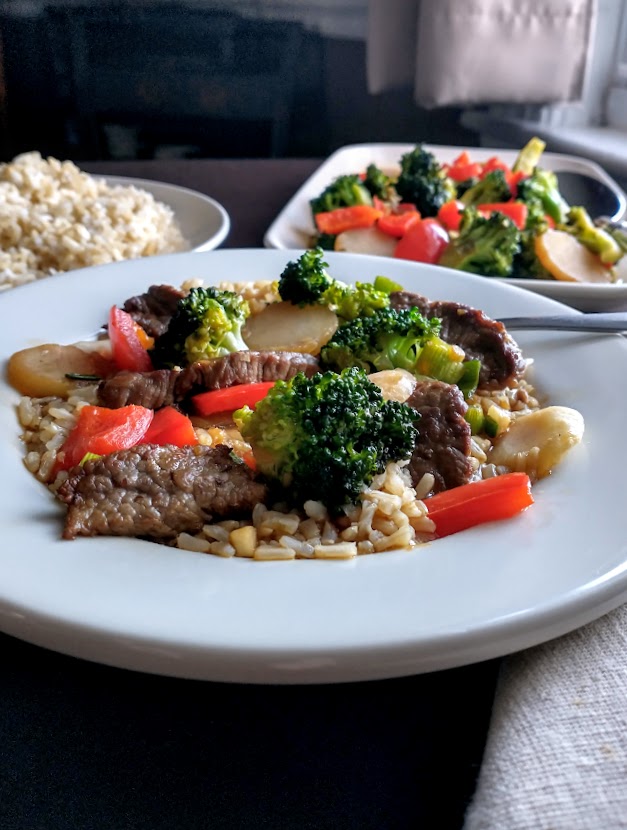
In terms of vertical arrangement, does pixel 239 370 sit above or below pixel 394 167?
above

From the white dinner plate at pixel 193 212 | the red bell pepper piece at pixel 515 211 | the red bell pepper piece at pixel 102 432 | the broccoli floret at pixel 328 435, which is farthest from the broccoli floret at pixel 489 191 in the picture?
the red bell pepper piece at pixel 102 432

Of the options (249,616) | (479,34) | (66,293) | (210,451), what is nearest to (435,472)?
(210,451)

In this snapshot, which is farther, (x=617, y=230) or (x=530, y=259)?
(x=617, y=230)

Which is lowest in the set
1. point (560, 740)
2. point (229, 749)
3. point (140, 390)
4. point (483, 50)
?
point (229, 749)

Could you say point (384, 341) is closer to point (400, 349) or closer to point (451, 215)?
point (400, 349)

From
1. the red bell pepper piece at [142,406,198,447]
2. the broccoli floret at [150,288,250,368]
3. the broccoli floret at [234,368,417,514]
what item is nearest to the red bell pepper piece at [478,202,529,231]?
the broccoli floret at [150,288,250,368]

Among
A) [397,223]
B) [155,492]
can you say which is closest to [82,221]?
[397,223]

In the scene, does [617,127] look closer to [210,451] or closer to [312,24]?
[312,24]

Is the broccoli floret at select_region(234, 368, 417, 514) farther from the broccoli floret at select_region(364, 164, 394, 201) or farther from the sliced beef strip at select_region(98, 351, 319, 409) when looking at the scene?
the broccoli floret at select_region(364, 164, 394, 201)
